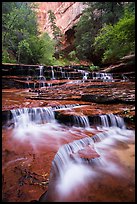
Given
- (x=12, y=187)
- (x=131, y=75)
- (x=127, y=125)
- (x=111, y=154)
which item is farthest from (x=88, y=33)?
(x=12, y=187)

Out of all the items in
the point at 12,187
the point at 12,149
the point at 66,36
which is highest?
the point at 66,36

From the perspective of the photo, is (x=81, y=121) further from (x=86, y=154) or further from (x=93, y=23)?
(x=93, y=23)

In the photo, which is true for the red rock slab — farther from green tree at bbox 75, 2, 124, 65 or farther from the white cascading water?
green tree at bbox 75, 2, 124, 65

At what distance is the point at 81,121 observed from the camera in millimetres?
5160

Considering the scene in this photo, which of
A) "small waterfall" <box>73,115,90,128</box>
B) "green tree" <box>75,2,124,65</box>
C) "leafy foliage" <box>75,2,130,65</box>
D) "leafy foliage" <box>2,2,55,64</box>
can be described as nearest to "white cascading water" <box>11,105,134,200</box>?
"small waterfall" <box>73,115,90,128</box>

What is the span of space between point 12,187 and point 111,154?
2.30 meters

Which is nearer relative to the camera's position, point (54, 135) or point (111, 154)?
point (111, 154)

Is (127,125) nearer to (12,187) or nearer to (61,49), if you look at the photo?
(12,187)

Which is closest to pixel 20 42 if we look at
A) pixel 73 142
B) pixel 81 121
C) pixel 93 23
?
pixel 93 23

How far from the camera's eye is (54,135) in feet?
14.6

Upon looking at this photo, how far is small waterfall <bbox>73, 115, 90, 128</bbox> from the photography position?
513 centimetres

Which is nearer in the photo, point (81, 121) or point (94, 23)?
point (81, 121)

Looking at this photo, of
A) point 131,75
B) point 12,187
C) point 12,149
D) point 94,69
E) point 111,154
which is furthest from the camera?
point 94,69

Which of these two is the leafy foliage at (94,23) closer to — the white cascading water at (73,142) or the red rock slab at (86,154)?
the white cascading water at (73,142)
